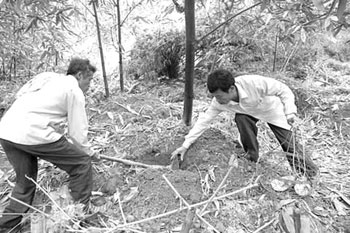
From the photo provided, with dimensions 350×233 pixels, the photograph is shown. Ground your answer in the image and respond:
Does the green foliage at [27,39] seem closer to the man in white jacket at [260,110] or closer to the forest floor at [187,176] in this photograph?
the forest floor at [187,176]

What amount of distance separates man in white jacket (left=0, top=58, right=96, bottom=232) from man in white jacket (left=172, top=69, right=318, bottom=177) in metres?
0.79

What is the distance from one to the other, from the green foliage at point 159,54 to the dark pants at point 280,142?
83.9 inches

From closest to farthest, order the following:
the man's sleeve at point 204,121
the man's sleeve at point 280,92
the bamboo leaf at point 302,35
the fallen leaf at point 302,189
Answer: the bamboo leaf at point 302,35, the fallen leaf at point 302,189, the man's sleeve at point 280,92, the man's sleeve at point 204,121

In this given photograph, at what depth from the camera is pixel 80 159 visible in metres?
2.25

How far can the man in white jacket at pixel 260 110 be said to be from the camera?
258 centimetres

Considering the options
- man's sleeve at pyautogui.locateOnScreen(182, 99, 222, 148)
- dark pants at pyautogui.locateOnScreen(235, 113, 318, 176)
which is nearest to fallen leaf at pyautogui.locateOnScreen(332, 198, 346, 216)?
dark pants at pyautogui.locateOnScreen(235, 113, 318, 176)

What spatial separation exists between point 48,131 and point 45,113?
0.11m

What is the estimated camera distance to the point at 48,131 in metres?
2.13

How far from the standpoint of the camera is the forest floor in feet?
7.30

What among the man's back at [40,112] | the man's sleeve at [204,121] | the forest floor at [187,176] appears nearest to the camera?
the man's back at [40,112]

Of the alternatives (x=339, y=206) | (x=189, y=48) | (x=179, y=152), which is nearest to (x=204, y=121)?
(x=179, y=152)

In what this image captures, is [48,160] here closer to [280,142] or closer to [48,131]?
[48,131]

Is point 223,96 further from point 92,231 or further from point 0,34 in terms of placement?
point 0,34

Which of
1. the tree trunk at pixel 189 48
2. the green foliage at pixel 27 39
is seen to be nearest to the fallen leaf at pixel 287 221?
the tree trunk at pixel 189 48
